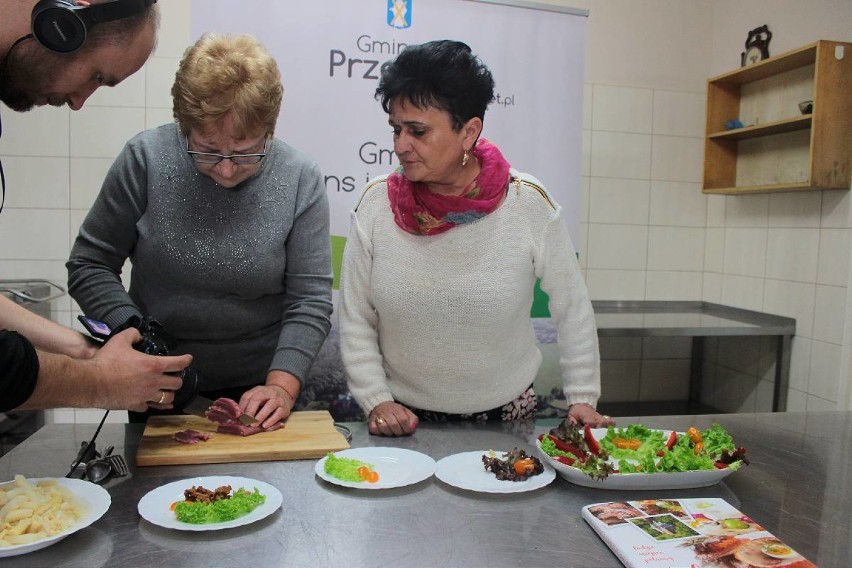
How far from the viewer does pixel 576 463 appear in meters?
1.29

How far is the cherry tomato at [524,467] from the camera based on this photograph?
50.8 inches

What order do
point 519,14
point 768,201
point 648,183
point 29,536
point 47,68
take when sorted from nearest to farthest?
1. point 29,536
2. point 47,68
3. point 519,14
4. point 768,201
5. point 648,183

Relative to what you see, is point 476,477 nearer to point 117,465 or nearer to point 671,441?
point 671,441

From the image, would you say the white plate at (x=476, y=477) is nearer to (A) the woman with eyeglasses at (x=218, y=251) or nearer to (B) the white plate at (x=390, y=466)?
(B) the white plate at (x=390, y=466)

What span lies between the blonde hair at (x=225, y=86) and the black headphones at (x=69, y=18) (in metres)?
0.36

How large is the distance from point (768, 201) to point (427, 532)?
3221 mm

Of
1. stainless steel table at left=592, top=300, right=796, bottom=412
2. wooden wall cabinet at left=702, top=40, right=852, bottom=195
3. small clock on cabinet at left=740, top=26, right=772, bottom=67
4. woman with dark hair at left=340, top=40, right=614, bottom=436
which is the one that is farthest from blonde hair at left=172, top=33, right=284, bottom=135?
small clock on cabinet at left=740, top=26, right=772, bottom=67

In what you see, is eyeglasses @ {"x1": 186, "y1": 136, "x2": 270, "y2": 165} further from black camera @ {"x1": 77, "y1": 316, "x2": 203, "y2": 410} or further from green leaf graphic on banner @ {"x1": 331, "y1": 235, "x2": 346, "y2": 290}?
green leaf graphic on banner @ {"x1": 331, "y1": 235, "x2": 346, "y2": 290}

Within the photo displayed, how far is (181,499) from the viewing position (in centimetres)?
118

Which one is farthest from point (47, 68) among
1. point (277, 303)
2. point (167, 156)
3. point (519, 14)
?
point (519, 14)

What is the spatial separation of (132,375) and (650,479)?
942 mm

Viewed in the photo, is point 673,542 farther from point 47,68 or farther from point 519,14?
point 519,14

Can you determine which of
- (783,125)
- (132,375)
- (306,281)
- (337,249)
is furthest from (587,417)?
(783,125)

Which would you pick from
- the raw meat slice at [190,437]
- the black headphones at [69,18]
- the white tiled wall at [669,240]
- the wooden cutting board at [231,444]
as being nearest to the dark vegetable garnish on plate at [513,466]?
the wooden cutting board at [231,444]
